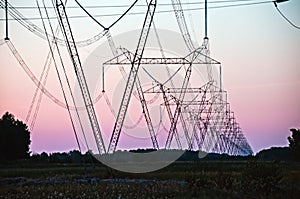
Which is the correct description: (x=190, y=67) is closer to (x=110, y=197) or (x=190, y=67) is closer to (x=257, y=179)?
(x=257, y=179)

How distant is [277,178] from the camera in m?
22.8

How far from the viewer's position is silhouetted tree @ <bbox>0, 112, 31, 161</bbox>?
80.2 metres

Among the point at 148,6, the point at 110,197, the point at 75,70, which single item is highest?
the point at 148,6

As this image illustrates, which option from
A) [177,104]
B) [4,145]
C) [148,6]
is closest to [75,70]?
[148,6]

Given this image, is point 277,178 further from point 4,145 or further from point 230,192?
point 4,145

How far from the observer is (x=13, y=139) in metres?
81.1

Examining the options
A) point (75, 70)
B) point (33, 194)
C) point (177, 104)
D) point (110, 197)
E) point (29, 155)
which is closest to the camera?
point (110, 197)

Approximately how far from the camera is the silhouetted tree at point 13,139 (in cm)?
8019

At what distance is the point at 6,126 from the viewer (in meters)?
82.4

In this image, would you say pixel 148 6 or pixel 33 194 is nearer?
pixel 33 194

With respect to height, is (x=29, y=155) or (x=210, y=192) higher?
(x=29, y=155)

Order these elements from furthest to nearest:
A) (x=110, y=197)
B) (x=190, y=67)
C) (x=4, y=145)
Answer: (x=4, y=145)
(x=190, y=67)
(x=110, y=197)

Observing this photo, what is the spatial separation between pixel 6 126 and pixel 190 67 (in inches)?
1669

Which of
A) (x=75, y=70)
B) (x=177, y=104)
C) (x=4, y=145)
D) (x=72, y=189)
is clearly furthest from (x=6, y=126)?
(x=72, y=189)
